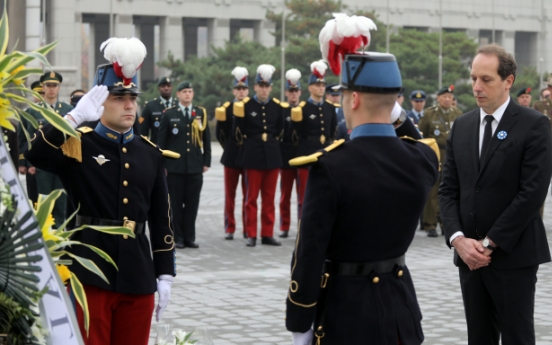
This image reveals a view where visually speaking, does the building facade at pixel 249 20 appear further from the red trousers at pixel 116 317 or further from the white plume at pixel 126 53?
the red trousers at pixel 116 317

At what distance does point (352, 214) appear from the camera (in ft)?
12.0

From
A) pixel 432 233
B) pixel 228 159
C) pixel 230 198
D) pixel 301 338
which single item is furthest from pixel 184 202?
pixel 301 338

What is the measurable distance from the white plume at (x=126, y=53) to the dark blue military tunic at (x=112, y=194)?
0.32 m

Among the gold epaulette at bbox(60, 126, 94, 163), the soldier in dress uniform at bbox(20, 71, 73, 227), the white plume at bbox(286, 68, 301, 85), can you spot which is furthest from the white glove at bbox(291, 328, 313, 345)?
the white plume at bbox(286, 68, 301, 85)

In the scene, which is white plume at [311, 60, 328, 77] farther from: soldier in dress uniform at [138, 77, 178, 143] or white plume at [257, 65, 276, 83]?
soldier in dress uniform at [138, 77, 178, 143]

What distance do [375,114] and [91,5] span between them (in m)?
50.2

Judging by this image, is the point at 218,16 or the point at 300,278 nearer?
the point at 300,278

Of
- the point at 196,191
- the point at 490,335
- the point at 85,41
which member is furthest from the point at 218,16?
the point at 490,335

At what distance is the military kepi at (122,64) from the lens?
4.59 m

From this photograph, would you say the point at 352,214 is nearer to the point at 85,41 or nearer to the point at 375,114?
the point at 375,114

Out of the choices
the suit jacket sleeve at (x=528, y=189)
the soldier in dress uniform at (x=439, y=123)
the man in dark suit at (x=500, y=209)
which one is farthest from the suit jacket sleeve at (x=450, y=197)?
the soldier in dress uniform at (x=439, y=123)

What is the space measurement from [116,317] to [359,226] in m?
1.45

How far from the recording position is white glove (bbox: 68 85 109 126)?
447 centimetres

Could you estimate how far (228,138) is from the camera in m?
13.5
